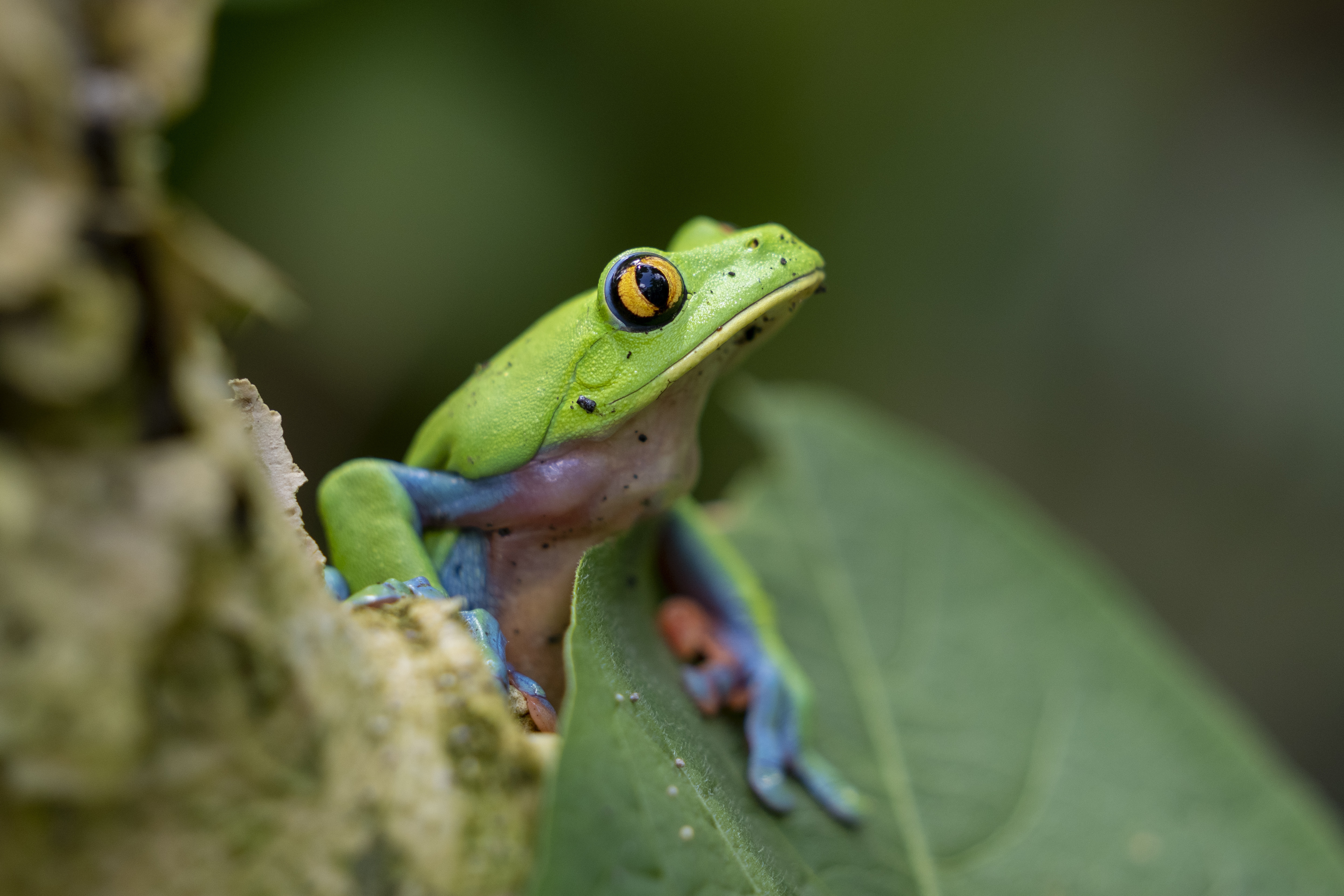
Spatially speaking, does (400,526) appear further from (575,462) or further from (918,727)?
(918,727)

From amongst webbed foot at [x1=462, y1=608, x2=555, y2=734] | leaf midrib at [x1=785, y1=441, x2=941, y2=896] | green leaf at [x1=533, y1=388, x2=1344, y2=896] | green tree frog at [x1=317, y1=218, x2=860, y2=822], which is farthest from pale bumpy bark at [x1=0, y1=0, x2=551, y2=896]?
leaf midrib at [x1=785, y1=441, x2=941, y2=896]

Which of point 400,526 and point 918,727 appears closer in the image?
point 400,526

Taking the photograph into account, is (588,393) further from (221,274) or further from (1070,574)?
(1070,574)

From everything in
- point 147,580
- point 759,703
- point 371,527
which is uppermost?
point 147,580

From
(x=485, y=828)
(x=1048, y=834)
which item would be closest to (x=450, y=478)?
(x=485, y=828)

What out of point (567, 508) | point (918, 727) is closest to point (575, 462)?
A: point (567, 508)

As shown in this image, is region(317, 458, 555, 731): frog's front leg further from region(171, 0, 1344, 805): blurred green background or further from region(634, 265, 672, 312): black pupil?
region(171, 0, 1344, 805): blurred green background

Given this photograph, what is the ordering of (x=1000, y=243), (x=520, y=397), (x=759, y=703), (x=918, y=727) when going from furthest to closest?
(x=1000, y=243) → (x=918, y=727) → (x=759, y=703) → (x=520, y=397)

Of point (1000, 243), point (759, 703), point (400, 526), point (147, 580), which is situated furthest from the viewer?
point (1000, 243)

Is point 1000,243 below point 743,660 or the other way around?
the other way around
